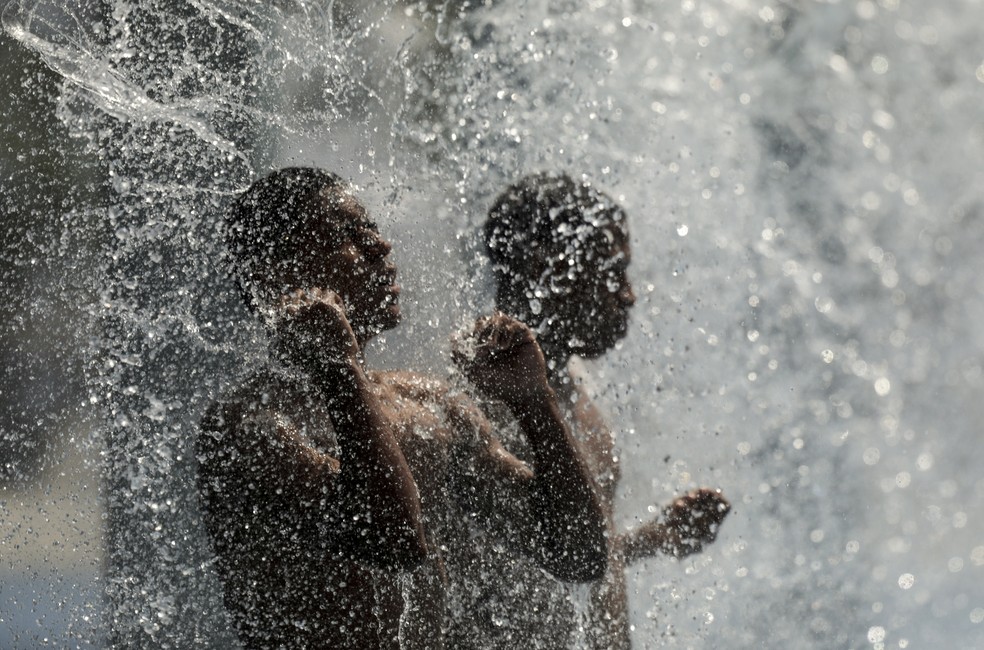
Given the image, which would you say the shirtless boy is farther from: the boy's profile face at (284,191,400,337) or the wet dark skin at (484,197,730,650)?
the boy's profile face at (284,191,400,337)

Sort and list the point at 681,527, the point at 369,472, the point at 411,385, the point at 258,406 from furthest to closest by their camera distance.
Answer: the point at 681,527 → the point at 411,385 → the point at 258,406 → the point at 369,472

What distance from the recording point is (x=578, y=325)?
6.89 feet

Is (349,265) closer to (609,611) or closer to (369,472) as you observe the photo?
(369,472)

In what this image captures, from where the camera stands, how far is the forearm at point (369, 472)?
1774 millimetres

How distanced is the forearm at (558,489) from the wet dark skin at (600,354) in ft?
0.40

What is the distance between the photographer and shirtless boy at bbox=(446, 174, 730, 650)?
206 centimetres

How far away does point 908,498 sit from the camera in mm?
2225

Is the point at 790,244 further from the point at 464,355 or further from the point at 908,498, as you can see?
the point at 464,355

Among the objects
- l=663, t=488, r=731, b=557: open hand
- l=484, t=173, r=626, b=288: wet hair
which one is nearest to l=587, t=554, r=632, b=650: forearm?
l=663, t=488, r=731, b=557: open hand

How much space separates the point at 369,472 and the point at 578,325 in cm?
56

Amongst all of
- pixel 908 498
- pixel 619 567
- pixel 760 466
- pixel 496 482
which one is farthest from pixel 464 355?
pixel 908 498

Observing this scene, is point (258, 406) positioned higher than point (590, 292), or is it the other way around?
point (590, 292)

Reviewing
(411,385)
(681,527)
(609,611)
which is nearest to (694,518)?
(681,527)

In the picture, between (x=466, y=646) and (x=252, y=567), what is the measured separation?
432 millimetres
